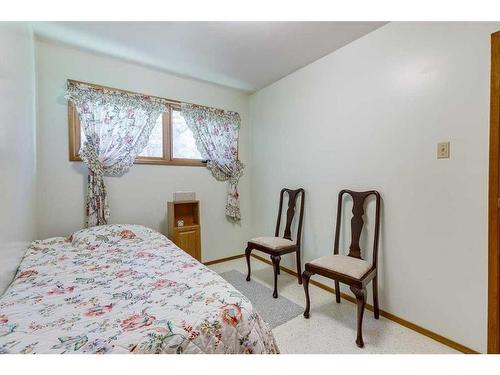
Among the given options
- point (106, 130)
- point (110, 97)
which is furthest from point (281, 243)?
point (110, 97)

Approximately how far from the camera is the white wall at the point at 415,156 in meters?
1.44

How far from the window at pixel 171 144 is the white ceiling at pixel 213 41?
1.87 feet

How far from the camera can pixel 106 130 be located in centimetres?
238

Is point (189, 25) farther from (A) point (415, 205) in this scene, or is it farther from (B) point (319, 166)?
(A) point (415, 205)

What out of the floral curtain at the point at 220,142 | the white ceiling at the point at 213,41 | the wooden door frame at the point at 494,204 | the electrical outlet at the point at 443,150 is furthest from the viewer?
the floral curtain at the point at 220,142

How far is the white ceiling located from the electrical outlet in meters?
1.13

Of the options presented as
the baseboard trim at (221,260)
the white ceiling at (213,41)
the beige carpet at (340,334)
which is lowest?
the beige carpet at (340,334)

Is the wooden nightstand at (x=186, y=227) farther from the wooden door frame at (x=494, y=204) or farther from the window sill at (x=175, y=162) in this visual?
the wooden door frame at (x=494, y=204)

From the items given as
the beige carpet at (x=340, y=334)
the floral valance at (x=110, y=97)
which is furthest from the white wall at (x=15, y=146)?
the beige carpet at (x=340, y=334)

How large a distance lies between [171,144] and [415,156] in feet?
8.30

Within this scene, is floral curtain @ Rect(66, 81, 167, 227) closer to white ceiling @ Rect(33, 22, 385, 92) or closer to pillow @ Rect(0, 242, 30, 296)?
white ceiling @ Rect(33, 22, 385, 92)

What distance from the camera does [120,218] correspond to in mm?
2514

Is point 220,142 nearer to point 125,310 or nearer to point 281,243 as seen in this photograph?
point 281,243

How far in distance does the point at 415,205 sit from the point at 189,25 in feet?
7.57
